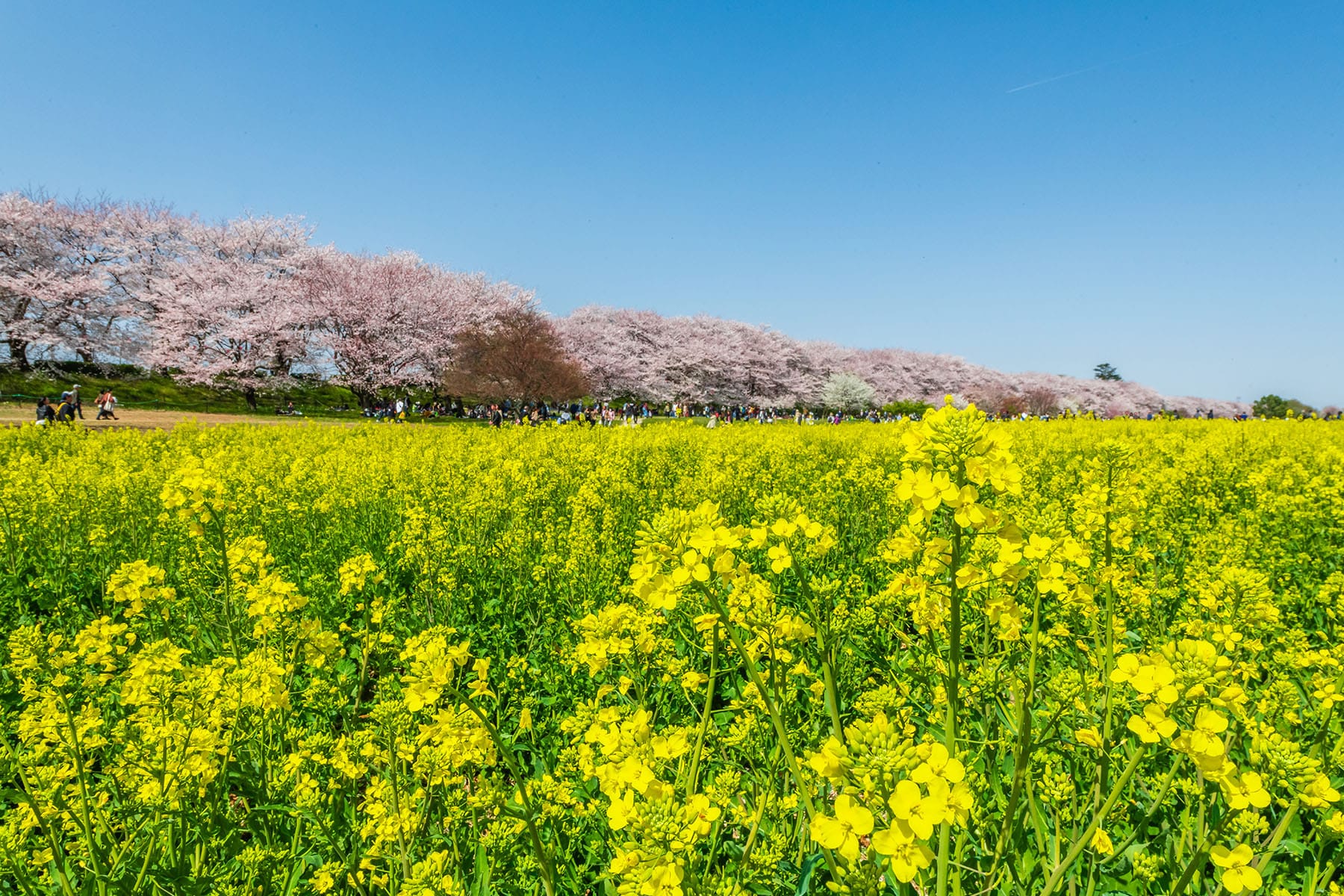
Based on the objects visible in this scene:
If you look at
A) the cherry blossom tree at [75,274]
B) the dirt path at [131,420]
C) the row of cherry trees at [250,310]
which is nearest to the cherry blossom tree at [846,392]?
the row of cherry trees at [250,310]

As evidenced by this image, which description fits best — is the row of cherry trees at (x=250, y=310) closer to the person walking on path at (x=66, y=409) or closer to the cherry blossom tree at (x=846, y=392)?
the person walking on path at (x=66, y=409)

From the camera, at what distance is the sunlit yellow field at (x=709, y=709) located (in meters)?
1.33

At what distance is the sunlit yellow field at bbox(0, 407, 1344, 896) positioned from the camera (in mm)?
1333

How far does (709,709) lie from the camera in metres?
1.63

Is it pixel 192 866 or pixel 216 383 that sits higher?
pixel 216 383

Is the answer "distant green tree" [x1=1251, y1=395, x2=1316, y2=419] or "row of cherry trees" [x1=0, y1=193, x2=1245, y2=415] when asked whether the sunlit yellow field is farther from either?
"distant green tree" [x1=1251, y1=395, x2=1316, y2=419]

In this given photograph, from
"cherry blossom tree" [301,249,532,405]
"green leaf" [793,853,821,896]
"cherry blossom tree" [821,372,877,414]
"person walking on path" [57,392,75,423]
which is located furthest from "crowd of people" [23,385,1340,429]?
"green leaf" [793,853,821,896]

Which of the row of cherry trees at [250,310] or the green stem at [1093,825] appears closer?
the green stem at [1093,825]

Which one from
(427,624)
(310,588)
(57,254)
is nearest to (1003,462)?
(427,624)

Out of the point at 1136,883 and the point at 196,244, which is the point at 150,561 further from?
the point at 196,244

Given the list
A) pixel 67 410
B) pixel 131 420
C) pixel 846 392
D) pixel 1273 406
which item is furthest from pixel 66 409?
pixel 1273 406

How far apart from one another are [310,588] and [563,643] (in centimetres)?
211

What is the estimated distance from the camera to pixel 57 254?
1438 inches

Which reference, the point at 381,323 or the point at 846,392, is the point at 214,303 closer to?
the point at 381,323
